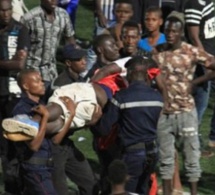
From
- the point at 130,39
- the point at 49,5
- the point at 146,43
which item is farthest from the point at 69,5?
the point at 130,39

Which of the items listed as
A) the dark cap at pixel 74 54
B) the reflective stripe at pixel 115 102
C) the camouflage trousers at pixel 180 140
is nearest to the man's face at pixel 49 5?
the dark cap at pixel 74 54

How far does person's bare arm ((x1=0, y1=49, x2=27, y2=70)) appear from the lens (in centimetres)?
1066

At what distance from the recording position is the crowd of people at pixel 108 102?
9133 mm

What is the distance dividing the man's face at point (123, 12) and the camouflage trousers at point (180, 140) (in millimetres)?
1790

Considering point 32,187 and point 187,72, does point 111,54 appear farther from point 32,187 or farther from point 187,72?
point 32,187

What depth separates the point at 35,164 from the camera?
9.10m

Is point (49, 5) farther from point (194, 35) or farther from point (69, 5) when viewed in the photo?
point (69, 5)

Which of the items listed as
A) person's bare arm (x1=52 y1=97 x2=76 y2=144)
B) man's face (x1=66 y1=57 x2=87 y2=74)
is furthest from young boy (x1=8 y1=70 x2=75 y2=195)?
man's face (x1=66 y1=57 x2=87 y2=74)

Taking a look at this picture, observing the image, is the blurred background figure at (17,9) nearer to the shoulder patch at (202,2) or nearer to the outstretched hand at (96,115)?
the shoulder patch at (202,2)

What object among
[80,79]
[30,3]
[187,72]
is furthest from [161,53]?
[30,3]

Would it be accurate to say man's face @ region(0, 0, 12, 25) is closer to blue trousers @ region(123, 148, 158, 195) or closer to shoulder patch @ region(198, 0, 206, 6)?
blue trousers @ region(123, 148, 158, 195)

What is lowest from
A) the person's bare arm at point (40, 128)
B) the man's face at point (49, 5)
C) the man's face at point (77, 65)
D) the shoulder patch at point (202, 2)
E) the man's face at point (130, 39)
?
the person's bare arm at point (40, 128)

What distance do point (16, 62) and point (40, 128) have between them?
195 centimetres

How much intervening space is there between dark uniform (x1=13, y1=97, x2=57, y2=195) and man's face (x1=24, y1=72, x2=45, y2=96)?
0.22 m
